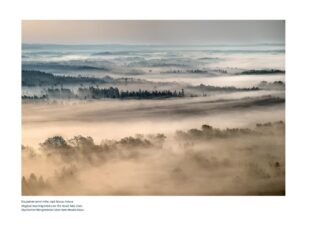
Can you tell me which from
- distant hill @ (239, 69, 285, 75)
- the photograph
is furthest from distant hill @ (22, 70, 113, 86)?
distant hill @ (239, 69, 285, 75)

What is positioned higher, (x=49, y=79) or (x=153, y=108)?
(x=49, y=79)

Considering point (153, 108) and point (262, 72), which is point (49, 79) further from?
point (262, 72)

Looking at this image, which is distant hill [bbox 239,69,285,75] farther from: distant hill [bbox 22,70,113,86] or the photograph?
distant hill [bbox 22,70,113,86]

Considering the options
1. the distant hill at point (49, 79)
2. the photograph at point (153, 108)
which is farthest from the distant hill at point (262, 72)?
the distant hill at point (49, 79)

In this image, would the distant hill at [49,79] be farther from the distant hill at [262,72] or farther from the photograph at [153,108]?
the distant hill at [262,72]

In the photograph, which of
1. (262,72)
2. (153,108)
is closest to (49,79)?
(153,108)
